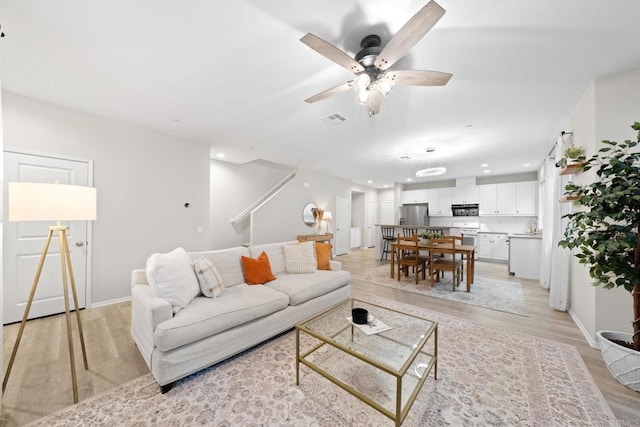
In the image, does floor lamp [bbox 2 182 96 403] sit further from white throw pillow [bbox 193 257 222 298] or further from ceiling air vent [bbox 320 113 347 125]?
ceiling air vent [bbox 320 113 347 125]

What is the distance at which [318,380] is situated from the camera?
180cm

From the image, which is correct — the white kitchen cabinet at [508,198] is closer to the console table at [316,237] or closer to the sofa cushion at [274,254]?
the console table at [316,237]

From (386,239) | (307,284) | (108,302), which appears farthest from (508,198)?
(108,302)

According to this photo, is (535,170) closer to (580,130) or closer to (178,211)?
(580,130)

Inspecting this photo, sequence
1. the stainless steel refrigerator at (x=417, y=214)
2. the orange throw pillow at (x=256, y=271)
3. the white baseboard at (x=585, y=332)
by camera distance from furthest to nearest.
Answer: the stainless steel refrigerator at (x=417, y=214)
the orange throw pillow at (x=256, y=271)
the white baseboard at (x=585, y=332)

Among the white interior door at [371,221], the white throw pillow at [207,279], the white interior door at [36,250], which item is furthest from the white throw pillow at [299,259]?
the white interior door at [371,221]

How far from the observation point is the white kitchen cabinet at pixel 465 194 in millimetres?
7160

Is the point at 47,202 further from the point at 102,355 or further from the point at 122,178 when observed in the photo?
the point at 122,178

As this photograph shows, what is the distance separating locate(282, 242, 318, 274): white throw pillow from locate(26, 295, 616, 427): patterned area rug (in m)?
1.15

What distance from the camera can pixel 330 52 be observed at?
1.61 meters

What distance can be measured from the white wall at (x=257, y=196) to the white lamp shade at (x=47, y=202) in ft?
12.2

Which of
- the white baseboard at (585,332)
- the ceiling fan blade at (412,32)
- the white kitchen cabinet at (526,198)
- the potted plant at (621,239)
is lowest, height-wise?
the white baseboard at (585,332)

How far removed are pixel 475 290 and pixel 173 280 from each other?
4.34 meters

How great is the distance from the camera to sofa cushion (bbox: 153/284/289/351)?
1.68 m
